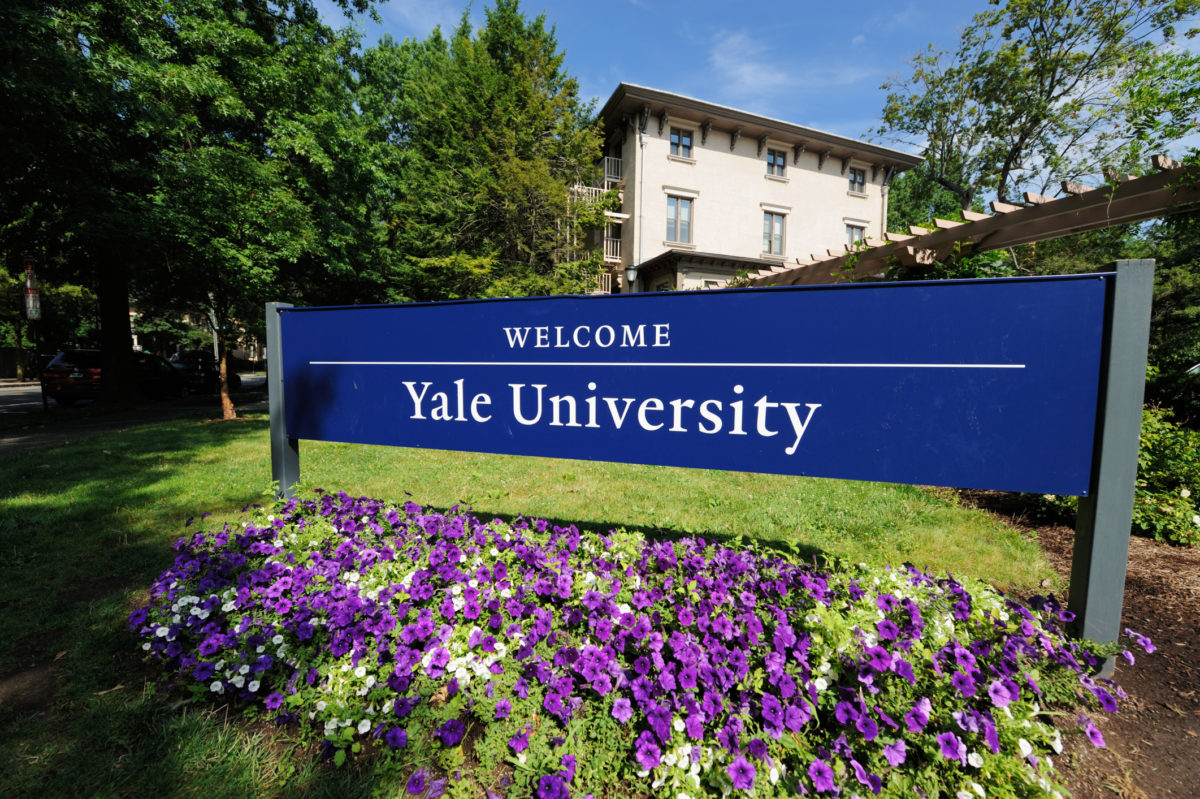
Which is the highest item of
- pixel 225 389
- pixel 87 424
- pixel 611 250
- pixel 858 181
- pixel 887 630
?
pixel 858 181

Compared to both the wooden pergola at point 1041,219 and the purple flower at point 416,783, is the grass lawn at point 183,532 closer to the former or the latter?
the purple flower at point 416,783

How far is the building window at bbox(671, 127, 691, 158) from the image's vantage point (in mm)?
20641

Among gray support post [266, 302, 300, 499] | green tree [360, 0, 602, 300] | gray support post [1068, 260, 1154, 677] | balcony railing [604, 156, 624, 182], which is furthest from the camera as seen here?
balcony railing [604, 156, 624, 182]

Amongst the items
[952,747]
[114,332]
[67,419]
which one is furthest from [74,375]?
[952,747]

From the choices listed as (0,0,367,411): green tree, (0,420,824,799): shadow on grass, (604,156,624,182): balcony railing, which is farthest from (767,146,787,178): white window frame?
(0,420,824,799): shadow on grass

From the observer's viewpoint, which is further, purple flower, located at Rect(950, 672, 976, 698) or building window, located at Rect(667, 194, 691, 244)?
building window, located at Rect(667, 194, 691, 244)

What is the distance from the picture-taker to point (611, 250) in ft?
72.7

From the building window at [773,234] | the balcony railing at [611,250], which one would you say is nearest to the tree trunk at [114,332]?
the balcony railing at [611,250]

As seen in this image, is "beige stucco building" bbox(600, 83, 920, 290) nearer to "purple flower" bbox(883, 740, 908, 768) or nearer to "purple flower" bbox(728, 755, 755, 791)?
"purple flower" bbox(883, 740, 908, 768)

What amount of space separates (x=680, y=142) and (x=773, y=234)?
6346 mm

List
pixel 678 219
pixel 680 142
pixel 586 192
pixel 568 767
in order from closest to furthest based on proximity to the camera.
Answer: pixel 568 767 < pixel 586 192 < pixel 680 142 < pixel 678 219

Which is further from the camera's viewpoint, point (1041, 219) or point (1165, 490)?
point (1041, 219)

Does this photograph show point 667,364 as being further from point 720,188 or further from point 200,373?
point 200,373

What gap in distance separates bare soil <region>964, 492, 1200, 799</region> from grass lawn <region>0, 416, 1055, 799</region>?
22.4 inches
